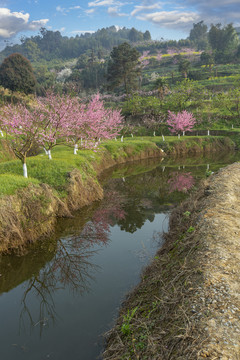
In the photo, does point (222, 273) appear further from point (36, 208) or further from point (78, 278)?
point (36, 208)

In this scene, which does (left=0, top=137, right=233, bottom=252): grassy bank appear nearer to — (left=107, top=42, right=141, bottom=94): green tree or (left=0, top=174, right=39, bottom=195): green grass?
(left=0, top=174, right=39, bottom=195): green grass

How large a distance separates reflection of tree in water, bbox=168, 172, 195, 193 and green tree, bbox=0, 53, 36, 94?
54466 millimetres

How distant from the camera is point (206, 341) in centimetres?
613

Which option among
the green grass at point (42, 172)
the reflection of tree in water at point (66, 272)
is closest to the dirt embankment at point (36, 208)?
the green grass at point (42, 172)

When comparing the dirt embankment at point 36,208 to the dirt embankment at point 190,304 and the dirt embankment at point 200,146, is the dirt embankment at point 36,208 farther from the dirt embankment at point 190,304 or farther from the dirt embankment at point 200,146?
the dirt embankment at point 200,146

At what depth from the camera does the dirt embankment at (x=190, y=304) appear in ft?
20.4

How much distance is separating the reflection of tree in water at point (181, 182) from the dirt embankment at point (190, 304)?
52.4 ft

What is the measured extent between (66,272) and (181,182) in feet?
73.1

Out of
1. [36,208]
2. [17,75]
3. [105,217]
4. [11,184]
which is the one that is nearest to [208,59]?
[17,75]

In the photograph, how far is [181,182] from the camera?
3228cm

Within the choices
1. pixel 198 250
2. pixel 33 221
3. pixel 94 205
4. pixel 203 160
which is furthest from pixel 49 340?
pixel 203 160

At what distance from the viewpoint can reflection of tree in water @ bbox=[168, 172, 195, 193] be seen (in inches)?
1155

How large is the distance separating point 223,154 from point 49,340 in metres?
49.4

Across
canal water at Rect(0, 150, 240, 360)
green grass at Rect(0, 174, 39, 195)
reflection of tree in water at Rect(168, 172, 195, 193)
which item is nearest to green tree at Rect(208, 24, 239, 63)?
reflection of tree in water at Rect(168, 172, 195, 193)
